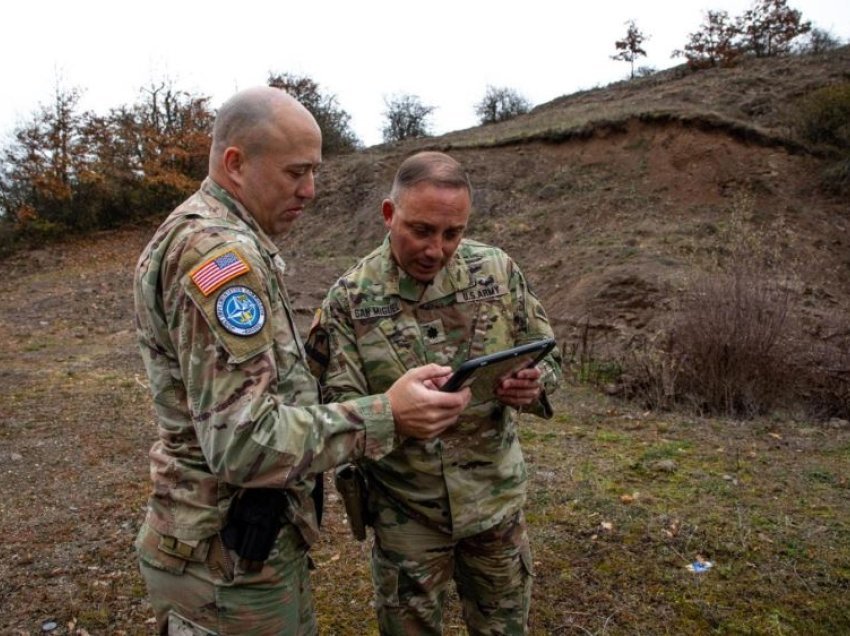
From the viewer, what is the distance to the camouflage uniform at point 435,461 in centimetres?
223

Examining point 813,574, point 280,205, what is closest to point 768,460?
Answer: point 813,574

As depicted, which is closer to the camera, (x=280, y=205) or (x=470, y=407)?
(x=280, y=205)

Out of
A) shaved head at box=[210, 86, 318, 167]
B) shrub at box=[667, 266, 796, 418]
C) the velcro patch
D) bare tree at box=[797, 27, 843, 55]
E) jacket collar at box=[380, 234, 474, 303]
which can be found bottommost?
shrub at box=[667, 266, 796, 418]

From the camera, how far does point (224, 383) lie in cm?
148

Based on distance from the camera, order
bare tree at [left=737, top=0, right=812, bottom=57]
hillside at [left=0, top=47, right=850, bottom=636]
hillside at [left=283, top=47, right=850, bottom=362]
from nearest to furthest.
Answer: hillside at [left=0, top=47, right=850, bottom=636] → hillside at [left=283, top=47, right=850, bottom=362] → bare tree at [left=737, top=0, right=812, bottom=57]

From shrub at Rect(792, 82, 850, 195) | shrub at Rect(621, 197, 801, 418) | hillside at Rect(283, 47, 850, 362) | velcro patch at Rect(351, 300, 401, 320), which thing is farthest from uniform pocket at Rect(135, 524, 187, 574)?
shrub at Rect(792, 82, 850, 195)

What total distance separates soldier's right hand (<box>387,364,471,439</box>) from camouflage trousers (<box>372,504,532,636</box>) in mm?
683

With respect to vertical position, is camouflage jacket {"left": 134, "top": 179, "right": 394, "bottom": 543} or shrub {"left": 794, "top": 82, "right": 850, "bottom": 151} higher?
shrub {"left": 794, "top": 82, "right": 850, "bottom": 151}

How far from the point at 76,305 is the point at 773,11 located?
860 inches

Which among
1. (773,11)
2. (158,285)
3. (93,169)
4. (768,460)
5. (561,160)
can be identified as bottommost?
(768,460)

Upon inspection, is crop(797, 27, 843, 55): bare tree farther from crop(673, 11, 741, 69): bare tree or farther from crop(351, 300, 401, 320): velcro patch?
crop(351, 300, 401, 320): velcro patch

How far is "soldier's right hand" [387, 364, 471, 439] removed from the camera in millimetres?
1668

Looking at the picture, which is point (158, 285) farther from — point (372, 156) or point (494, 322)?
point (372, 156)

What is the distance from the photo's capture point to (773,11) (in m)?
22.0
